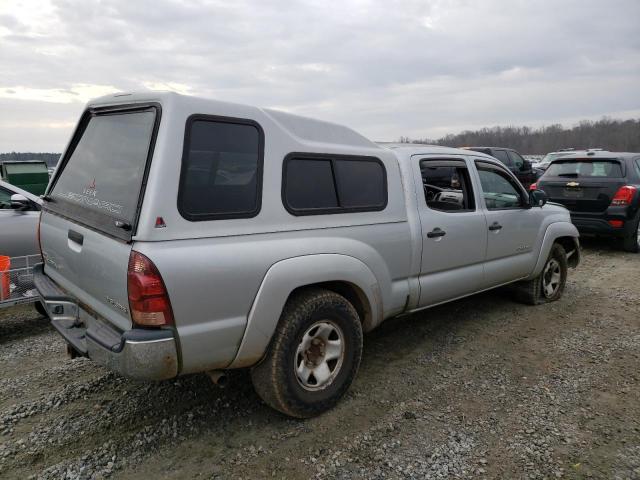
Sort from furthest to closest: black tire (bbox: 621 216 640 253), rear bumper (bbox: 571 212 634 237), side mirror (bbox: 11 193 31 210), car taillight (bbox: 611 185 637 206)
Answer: black tire (bbox: 621 216 640 253) → rear bumper (bbox: 571 212 634 237) → car taillight (bbox: 611 185 637 206) → side mirror (bbox: 11 193 31 210)

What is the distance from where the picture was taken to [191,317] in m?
2.48

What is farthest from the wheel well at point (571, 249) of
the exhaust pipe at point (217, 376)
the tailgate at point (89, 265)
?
the tailgate at point (89, 265)

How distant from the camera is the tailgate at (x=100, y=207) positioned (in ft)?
8.25

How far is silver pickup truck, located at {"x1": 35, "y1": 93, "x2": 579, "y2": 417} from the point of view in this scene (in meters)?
2.44

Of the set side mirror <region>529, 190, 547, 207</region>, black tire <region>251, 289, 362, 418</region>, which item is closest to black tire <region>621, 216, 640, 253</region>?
side mirror <region>529, 190, 547, 207</region>

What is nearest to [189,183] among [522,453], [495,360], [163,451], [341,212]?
[341,212]

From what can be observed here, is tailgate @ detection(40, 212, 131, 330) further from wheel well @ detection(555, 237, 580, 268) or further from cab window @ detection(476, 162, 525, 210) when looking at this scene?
wheel well @ detection(555, 237, 580, 268)

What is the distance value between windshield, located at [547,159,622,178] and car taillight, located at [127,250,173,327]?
819 centimetres

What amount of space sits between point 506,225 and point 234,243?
3093 millimetres

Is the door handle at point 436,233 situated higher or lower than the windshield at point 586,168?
lower

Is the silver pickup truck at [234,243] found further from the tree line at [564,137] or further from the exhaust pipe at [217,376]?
the tree line at [564,137]

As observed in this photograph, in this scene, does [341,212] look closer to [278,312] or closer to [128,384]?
[278,312]

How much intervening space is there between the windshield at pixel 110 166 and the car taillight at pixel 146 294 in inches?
10.8

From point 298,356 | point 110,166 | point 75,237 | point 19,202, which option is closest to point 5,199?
Answer: point 19,202
